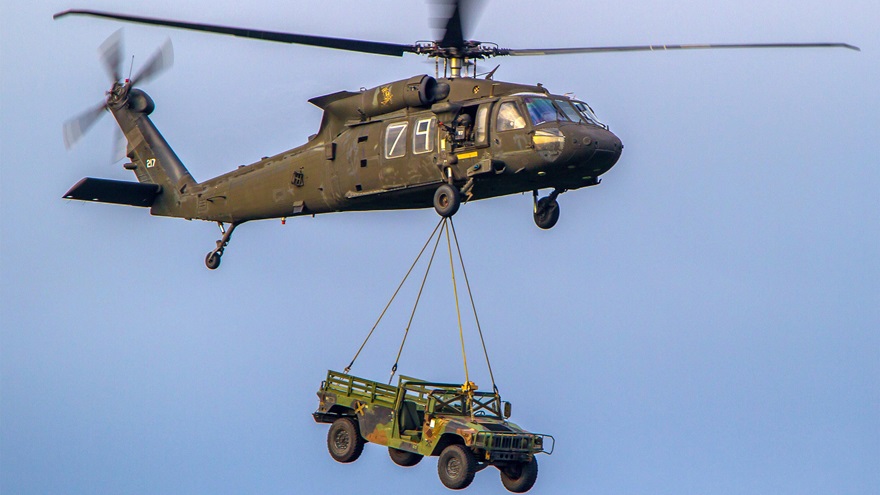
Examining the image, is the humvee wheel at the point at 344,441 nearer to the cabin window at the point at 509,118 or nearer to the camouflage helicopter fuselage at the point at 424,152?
the camouflage helicopter fuselage at the point at 424,152

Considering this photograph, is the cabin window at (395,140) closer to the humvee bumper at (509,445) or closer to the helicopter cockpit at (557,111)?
the helicopter cockpit at (557,111)

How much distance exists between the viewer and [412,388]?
81.0ft

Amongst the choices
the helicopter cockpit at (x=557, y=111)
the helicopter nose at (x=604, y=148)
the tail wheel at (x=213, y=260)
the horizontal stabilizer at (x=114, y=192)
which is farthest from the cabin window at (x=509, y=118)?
the horizontal stabilizer at (x=114, y=192)

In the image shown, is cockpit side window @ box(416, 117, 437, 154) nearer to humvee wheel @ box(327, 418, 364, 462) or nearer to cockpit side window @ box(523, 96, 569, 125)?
cockpit side window @ box(523, 96, 569, 125)

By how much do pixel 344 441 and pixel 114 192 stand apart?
818 centimetres

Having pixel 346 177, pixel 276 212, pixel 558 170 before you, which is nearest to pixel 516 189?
pixel 558 170

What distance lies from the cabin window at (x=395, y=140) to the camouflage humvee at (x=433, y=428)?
12.5ft

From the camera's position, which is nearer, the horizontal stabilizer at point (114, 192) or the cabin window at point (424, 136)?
the cabin window at point (424, 136)

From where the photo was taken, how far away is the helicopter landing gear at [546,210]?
25.3 metres

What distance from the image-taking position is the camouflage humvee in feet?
76.7

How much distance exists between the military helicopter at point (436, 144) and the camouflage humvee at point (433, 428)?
10.1 feet

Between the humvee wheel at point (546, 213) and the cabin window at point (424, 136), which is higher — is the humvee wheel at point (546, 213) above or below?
below

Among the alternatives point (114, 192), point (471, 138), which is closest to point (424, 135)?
point (471, 138)

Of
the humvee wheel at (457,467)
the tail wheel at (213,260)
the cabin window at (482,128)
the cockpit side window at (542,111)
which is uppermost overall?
the cockpit side window at (542,111)
